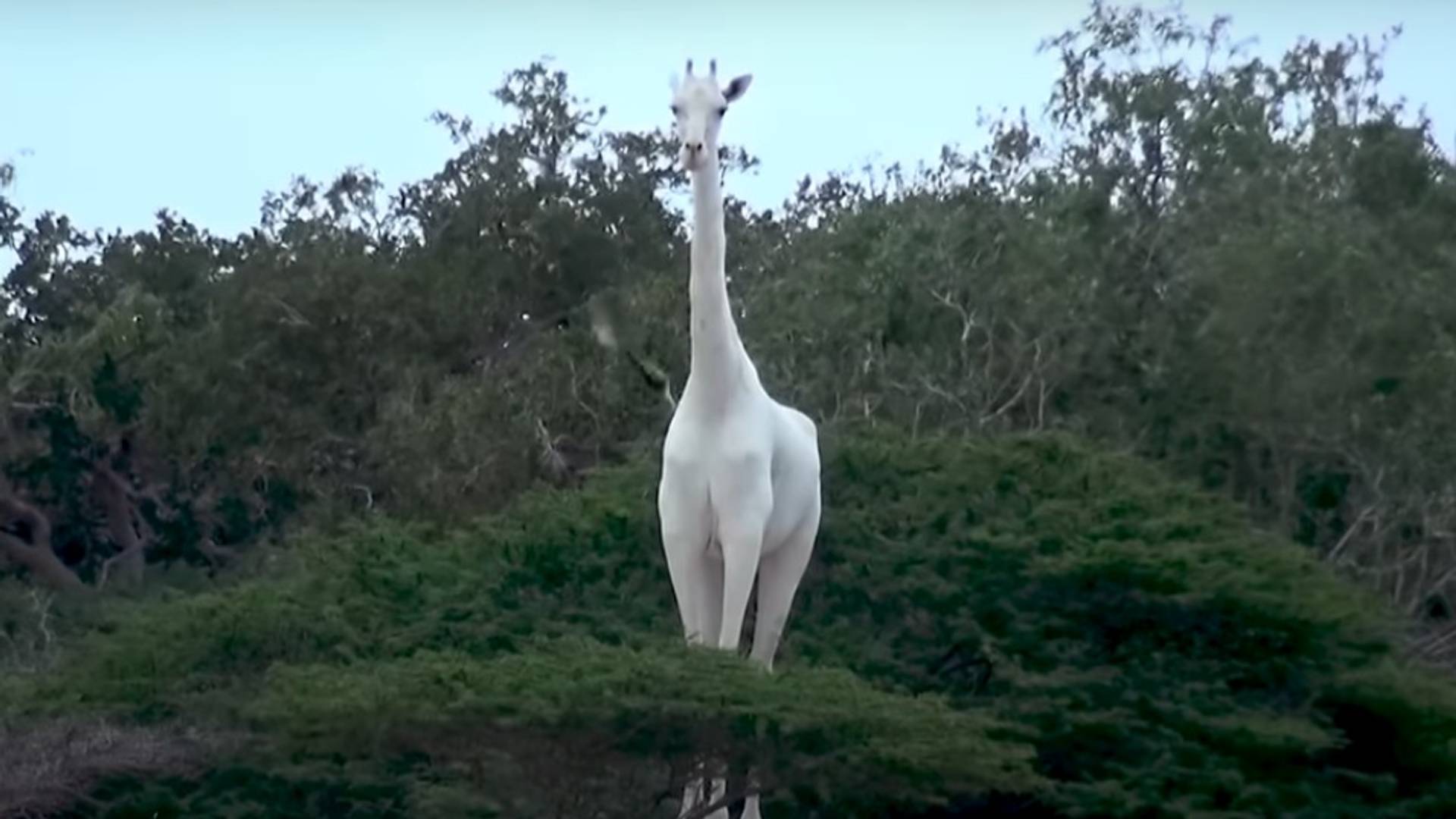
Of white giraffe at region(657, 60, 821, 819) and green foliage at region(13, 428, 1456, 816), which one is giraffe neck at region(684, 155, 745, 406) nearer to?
white giraffe at region(657, 60, 821, 819)

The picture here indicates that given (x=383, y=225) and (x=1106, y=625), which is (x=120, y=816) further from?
(x=383, y=225)

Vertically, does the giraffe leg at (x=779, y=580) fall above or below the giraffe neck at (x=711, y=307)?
below

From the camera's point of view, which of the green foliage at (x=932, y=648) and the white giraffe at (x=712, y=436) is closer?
the white giraffe at (x=712, y=436)

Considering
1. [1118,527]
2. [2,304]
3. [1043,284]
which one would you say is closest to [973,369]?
[1043,284]

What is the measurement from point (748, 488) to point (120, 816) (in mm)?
4110

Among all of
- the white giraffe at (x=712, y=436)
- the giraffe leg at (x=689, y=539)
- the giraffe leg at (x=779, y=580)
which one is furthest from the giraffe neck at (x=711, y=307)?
the giraffe leg at (x=779, y=580)

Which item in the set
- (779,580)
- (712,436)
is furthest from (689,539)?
(779,580)

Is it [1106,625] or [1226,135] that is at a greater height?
[1226,135]

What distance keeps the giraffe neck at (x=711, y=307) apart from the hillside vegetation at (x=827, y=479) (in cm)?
102

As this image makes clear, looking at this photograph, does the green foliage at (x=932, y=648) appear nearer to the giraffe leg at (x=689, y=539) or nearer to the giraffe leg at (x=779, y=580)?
the giraffe leg at (x=779, y=580)

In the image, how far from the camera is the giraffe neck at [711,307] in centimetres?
963

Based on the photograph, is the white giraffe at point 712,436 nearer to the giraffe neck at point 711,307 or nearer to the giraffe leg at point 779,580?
the giraffe neck at point 711,307

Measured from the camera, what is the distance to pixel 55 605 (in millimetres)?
22031

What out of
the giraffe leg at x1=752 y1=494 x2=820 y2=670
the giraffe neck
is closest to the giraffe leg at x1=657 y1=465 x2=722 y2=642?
the giraffe neck
